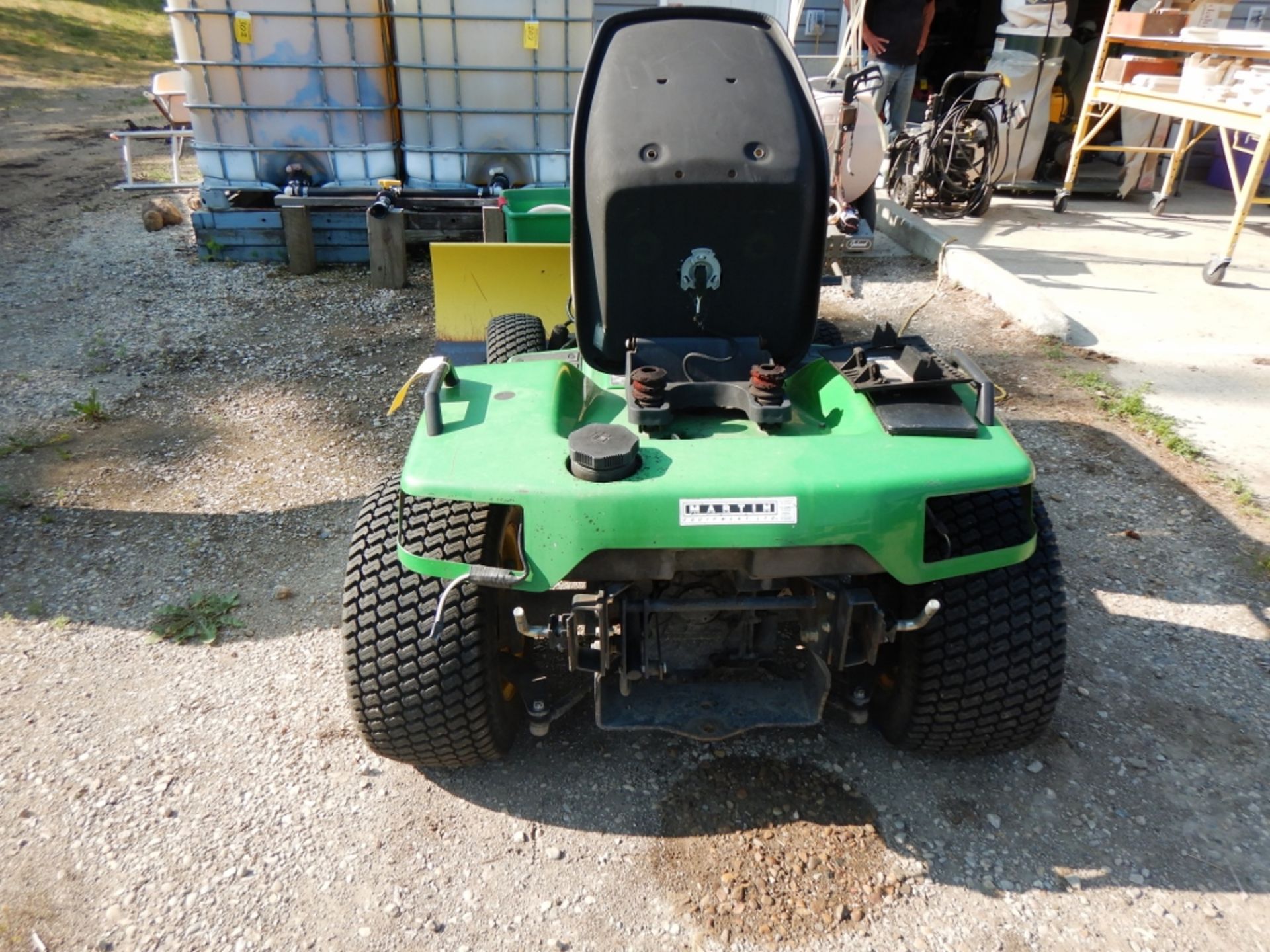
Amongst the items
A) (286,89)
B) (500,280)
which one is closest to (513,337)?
(500,280)

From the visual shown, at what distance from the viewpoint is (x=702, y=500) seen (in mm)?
1914

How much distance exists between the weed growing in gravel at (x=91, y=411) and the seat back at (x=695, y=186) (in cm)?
297

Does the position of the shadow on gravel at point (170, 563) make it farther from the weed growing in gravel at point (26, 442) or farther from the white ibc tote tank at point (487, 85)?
the white ibc tote tank at point (487, 85)

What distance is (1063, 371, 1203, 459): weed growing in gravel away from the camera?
415 centimetres

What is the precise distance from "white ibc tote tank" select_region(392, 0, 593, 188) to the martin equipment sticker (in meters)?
5.79

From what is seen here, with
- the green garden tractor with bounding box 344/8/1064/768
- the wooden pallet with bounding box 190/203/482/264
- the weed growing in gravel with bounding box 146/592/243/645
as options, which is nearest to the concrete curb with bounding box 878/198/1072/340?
the green garden tractor with bounding box 344/8/1064/768

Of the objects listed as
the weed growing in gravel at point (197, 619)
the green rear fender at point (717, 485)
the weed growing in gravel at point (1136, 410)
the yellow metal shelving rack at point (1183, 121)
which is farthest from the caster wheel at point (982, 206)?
the weed growing in gravel at point (197, 619)

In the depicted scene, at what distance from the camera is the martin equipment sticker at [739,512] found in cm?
190

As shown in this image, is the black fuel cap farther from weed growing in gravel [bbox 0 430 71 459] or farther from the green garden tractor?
weed growing in gravel [bbox 0 430 71 459]

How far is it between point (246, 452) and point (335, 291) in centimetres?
246

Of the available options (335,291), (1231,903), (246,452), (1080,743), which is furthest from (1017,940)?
(335,291)

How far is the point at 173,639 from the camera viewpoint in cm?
298

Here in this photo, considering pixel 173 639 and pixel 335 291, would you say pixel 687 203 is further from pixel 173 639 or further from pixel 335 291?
pixel 335 291

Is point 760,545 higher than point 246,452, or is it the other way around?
point 760,545
